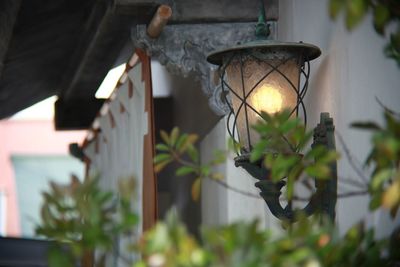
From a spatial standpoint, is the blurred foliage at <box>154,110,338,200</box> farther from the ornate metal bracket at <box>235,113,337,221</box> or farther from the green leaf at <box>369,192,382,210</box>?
the ornate metal bracket at <box>235,113,337,221</box>

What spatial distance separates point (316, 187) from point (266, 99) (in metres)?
0.36

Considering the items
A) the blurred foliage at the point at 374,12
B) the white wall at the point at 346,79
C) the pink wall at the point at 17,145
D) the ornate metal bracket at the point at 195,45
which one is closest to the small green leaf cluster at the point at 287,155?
the blurred foliage at the point at 374,12

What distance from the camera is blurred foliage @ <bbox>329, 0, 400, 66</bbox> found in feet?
6.28

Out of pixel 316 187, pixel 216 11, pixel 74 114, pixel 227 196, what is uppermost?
pixel 216 11

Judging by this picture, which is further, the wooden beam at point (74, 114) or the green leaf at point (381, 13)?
the wooden beam at point (74, 114)

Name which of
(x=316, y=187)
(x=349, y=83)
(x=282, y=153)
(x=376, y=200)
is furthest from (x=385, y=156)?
(x=349, y=83)

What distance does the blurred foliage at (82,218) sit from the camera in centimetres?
197

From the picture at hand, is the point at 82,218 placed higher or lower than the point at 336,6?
lower

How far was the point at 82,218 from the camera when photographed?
202 cm

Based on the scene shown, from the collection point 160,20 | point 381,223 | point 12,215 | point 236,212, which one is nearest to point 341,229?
point 381,223

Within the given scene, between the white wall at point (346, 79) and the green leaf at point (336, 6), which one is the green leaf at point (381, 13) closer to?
the green leaf at point (336, 6)

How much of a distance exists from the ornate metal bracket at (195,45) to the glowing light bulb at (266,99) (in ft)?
3.80

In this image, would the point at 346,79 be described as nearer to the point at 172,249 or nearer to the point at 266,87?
the point at 266,87

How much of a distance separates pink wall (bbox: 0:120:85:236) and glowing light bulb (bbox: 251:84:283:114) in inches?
537
